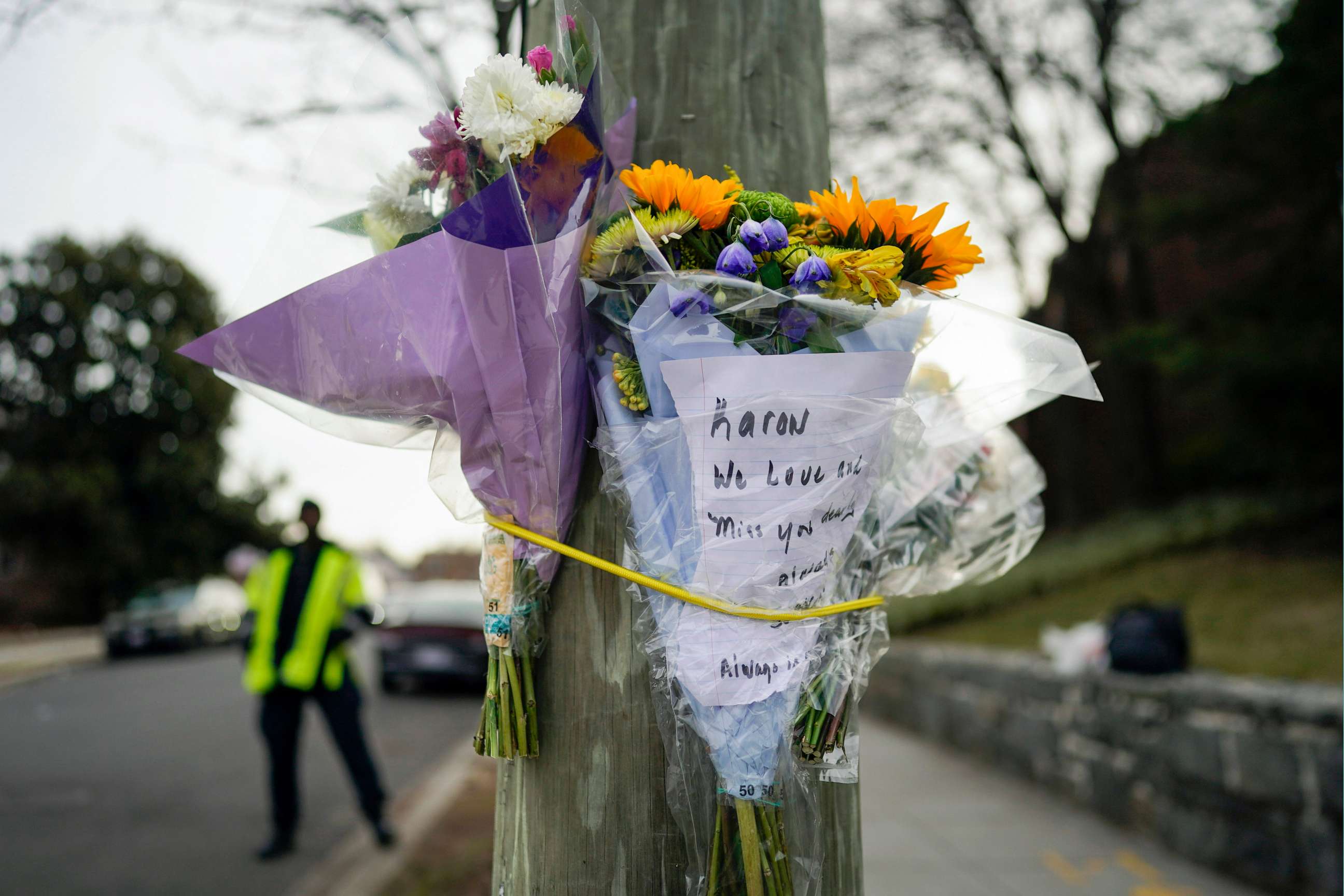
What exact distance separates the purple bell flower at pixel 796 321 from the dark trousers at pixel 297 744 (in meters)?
4.43

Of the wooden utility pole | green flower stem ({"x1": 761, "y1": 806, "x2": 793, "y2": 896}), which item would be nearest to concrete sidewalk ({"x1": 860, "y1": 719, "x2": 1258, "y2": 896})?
the wooden utility pole

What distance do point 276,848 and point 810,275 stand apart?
16.5ft

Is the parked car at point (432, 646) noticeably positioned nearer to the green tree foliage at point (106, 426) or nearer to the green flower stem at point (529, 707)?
the green flower stem at point (529, 707)

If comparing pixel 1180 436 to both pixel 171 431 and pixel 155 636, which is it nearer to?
pixel 155 636

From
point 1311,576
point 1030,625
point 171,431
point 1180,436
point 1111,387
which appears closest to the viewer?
point 1311,576

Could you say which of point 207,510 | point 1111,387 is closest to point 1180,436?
point 1111,387

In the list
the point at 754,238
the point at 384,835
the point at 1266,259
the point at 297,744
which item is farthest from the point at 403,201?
the point at 1266,259

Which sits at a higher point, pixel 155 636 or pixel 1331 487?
pixel 1331 487

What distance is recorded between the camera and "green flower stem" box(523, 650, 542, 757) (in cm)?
148

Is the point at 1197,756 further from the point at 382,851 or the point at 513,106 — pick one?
the point at 513,106

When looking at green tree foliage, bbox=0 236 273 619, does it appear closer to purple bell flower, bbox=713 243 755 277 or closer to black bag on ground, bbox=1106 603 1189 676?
black bag on ground, bbox=1106 603 1189 676

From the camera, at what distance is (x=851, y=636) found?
151 centimetres

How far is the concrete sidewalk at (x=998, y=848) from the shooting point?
14.9 ft

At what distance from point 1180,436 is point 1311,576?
9759 mm
